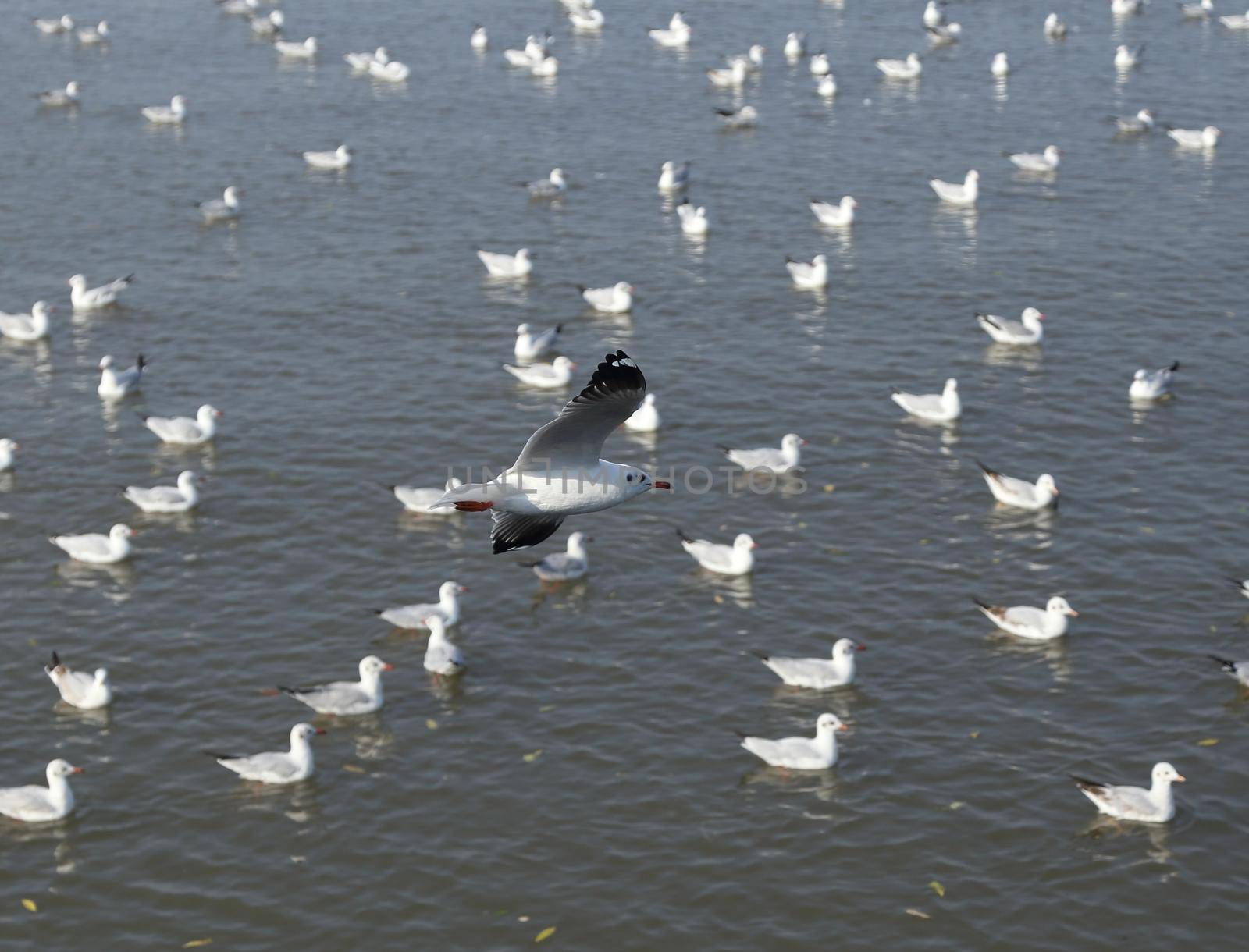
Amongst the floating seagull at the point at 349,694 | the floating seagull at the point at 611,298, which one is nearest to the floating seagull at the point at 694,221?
the floating seagull at the point at 611,298

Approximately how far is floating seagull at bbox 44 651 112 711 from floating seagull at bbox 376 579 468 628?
17.5 feet

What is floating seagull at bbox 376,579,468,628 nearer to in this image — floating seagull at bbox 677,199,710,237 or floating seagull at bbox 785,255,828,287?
floating seagull at bbox 785,255,828,287

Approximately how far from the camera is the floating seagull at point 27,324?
46281 millimetres

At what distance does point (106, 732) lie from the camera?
3017cm

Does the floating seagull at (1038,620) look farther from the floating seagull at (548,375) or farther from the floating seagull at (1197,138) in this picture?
the floating seagull at (1197,138)

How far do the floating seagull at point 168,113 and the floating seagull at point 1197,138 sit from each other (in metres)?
36.9

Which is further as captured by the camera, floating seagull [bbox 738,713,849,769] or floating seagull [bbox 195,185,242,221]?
floating seagull [bbox 195,185,242,221]

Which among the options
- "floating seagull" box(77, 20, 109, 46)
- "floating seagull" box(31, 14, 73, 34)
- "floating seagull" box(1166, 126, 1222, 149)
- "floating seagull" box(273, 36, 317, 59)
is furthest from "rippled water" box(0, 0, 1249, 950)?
"floating seagull" box(31, 14, 73, 34)

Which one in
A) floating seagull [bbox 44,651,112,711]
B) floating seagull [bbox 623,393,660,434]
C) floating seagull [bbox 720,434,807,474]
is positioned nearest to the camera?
floating seagull [bbox 44,651,112,711]

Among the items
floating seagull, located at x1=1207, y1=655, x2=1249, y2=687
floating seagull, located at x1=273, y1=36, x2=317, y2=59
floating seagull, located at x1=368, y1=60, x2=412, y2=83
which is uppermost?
floating seagull, located at x1=273, y1=36, x2=317, y2=59

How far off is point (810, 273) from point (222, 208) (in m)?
19.4

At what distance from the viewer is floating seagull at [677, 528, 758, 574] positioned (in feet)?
114

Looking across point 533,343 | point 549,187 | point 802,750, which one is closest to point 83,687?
point 802,750

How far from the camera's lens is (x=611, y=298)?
47531 millimetres
